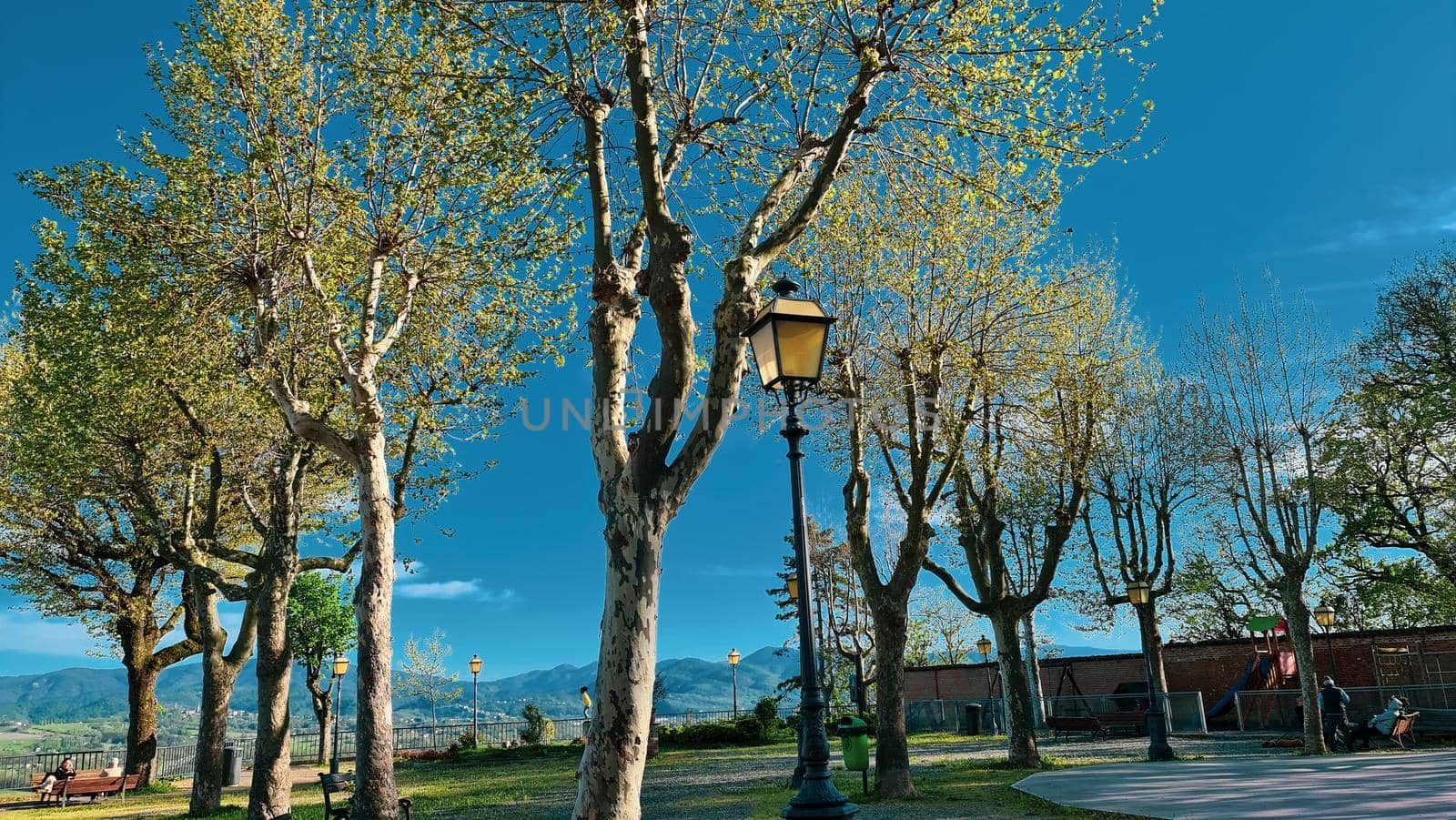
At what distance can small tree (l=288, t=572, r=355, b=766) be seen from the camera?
34.8 metres

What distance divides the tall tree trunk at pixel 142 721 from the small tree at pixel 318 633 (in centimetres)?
896

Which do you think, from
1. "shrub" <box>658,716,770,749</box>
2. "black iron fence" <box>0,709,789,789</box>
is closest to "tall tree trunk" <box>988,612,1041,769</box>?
"shrub" <box>658,716,770,749</box>

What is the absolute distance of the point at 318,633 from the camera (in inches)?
1382

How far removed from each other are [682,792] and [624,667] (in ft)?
35.4

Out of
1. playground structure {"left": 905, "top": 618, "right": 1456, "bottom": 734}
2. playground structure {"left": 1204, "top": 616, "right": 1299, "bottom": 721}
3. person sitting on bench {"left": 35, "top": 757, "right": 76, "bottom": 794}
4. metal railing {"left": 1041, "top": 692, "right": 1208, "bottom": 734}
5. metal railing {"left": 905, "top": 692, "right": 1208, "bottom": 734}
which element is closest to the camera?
person sitting on bench {"left": 35, "top": 757, "right": 76, "bottom": 794}

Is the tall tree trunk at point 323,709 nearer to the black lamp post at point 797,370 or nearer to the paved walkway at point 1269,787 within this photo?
the paved walkway at point 1269,787

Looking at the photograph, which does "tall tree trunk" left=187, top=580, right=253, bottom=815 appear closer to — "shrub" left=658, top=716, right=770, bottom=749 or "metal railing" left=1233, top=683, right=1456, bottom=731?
"shrub" left=658, top=716, right=770, bottom=749

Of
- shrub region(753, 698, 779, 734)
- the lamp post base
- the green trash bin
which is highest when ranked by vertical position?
the lamp post base

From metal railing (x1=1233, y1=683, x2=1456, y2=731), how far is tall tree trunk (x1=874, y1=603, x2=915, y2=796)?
11636mm

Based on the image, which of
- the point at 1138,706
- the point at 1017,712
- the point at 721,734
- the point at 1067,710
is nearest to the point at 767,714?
the point at 721,734

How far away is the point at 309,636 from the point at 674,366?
3342cm

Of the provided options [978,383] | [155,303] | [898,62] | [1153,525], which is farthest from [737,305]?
[1153,525]

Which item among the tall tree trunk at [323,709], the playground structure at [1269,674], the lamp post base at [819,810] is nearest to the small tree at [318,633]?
the tall tree trunk at [323,709]

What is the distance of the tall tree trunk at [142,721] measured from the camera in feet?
80.2
